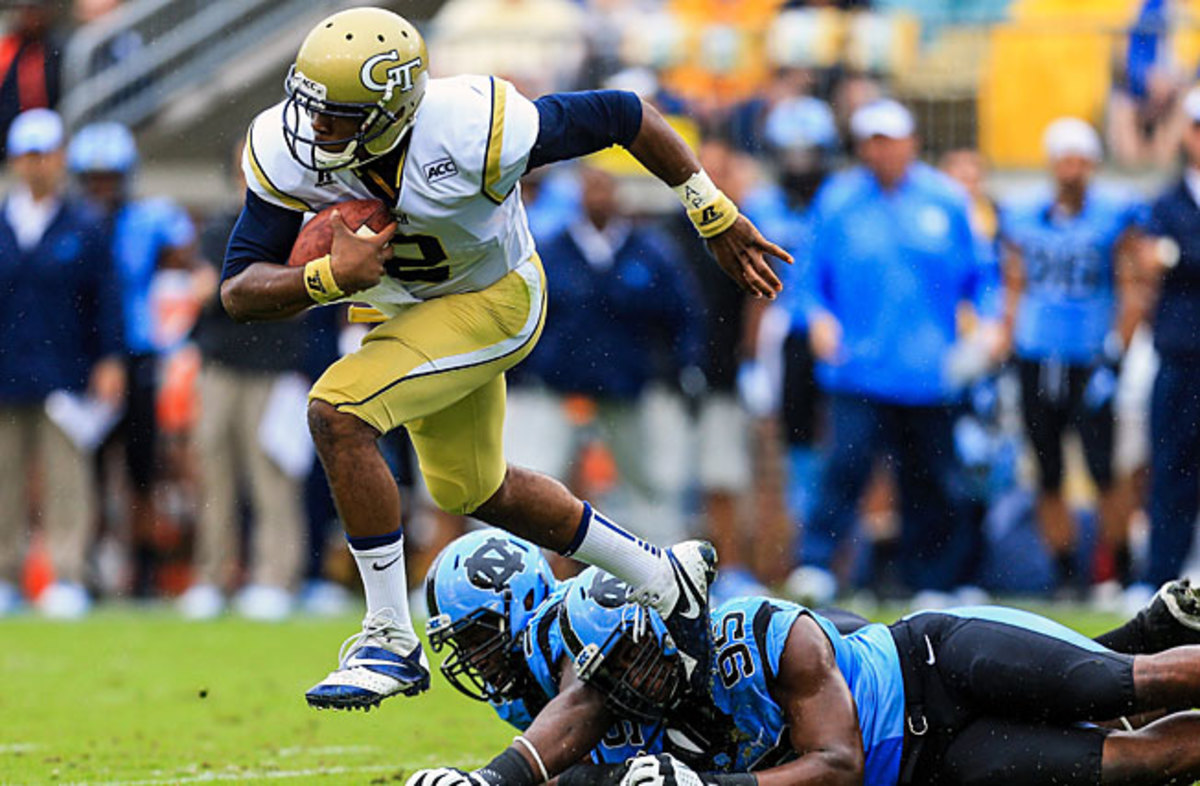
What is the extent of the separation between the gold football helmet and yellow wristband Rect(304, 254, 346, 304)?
0.27 metres

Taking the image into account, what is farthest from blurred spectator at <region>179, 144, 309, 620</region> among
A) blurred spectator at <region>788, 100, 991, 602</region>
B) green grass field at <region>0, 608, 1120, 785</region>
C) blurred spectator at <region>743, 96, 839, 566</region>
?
blurred spectator at <region>788, 100, 991, 602</region>

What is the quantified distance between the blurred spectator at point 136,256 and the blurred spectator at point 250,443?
294mm

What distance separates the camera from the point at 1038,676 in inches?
212

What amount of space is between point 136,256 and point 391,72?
20.2 ft

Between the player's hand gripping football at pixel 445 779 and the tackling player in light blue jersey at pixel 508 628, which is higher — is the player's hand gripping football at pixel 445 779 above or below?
below

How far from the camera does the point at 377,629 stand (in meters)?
5.80

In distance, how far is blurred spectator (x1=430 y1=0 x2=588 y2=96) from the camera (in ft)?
40.0

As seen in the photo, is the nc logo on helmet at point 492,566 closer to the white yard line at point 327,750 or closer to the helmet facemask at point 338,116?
the helmet facemask at point 338,116

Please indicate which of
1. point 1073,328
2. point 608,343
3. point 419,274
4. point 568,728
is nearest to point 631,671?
point 568,728

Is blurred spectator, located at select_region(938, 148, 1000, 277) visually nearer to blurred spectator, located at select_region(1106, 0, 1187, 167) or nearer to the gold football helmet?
blurred spectator, located at select_region(1106, 0, 1187, 167)

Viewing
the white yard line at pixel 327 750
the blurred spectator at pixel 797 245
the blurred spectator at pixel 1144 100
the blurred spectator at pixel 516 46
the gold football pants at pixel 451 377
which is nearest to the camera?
the gold football pants at pixel 451 377

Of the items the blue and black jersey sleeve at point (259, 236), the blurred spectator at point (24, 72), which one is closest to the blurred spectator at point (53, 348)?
the blurred spectator at point (24, 72)

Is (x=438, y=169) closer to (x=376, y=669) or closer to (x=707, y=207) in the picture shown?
(x=707, y=207)

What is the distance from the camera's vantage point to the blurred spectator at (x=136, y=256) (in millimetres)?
11281
